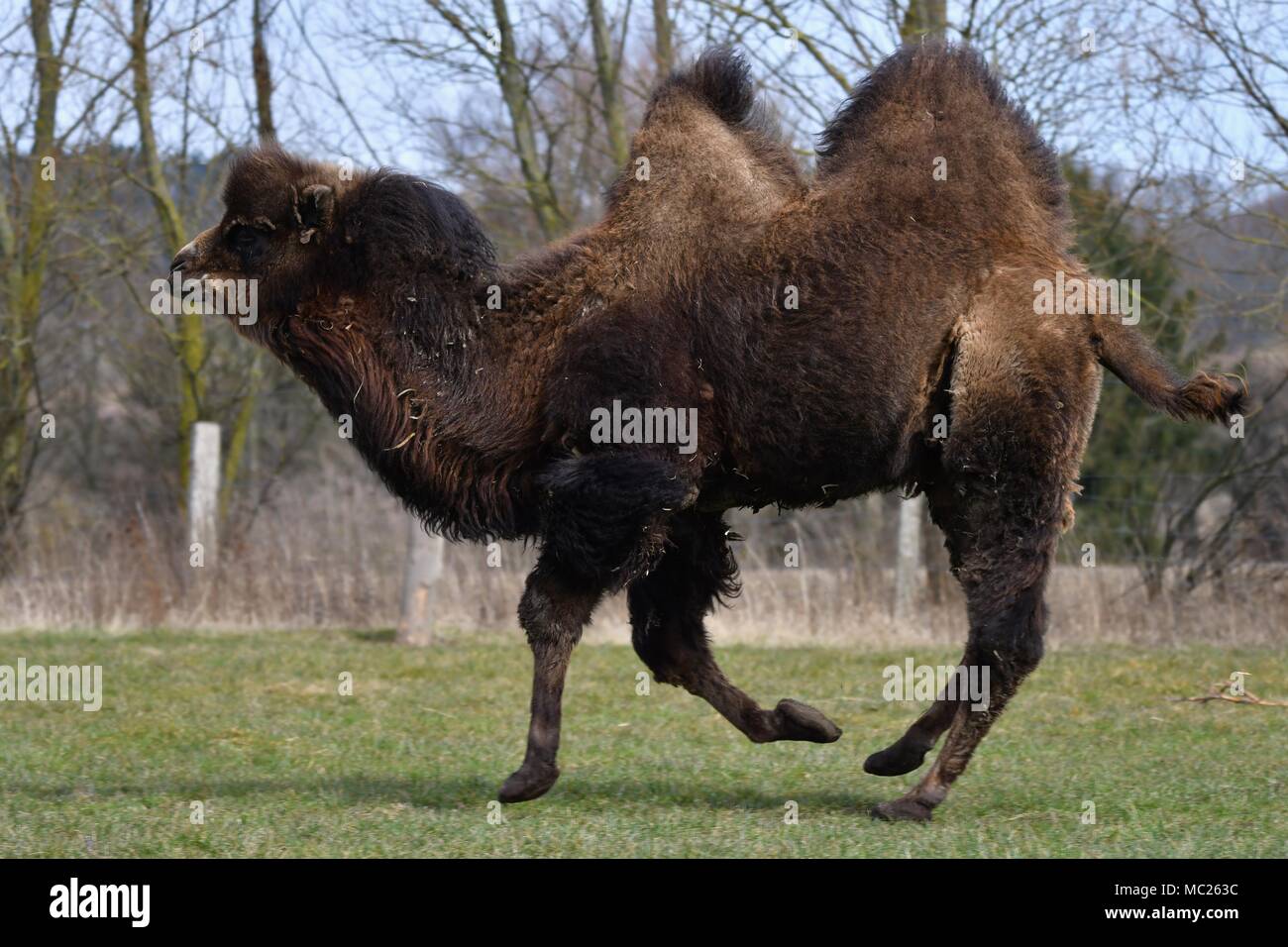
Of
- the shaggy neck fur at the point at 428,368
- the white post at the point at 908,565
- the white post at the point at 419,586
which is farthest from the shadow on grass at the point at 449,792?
the white post at the point at 908,565

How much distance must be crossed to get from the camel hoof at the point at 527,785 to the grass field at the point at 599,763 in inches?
3.6

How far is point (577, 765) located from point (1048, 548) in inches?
122

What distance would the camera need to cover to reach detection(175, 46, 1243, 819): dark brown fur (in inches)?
250

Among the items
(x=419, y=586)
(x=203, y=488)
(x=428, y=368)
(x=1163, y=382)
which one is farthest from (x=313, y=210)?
(x=203, y=488)

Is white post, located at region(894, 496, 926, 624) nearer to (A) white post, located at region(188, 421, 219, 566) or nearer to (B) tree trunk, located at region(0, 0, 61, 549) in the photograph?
(A) white post, located at region(188, 421, 219, 566)

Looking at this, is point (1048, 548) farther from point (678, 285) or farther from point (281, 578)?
point (281, 578)

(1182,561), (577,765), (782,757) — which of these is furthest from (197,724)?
(1182,561)

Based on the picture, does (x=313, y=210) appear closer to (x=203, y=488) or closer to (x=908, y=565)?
(x=908, y=565)

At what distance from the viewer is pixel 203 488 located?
1730 cm

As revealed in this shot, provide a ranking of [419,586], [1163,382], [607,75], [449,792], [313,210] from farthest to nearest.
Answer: [607,75] < [419,586] < [449,792] < [313,210] < [1163,382]

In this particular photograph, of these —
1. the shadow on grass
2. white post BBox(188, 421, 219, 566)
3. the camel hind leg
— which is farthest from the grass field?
white post BBox(188, 421, 219, 566)

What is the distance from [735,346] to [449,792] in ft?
8.53

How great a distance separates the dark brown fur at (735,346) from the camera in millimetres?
6348

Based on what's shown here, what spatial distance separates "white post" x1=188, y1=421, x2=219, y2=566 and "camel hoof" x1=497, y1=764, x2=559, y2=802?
11551 millimetres
